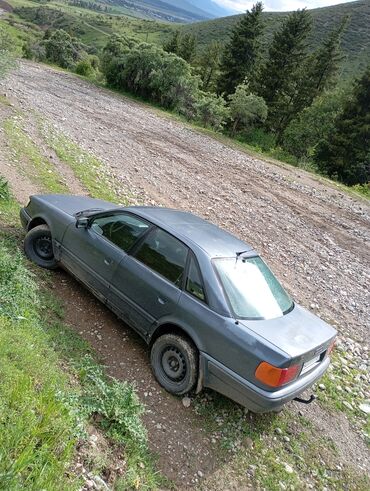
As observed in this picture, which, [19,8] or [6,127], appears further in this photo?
[19,8]

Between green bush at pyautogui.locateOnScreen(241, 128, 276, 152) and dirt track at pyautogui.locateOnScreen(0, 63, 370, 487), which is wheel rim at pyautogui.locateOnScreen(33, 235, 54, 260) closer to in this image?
dirt track at pyautogui.locateOnScreen(0, 63, 370, 487)

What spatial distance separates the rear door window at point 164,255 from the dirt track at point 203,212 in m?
1.10

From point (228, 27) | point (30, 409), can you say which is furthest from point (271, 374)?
point (228, 27)

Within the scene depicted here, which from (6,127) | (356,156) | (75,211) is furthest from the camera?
(356,156)

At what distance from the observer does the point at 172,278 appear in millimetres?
4500

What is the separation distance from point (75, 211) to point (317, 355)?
12.8 feet

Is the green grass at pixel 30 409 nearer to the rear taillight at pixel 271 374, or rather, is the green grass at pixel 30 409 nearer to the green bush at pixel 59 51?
the rear taillight at pixel 271 374

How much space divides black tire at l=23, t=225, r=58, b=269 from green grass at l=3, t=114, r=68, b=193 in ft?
9.57

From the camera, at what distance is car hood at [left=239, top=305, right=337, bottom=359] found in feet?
12.7

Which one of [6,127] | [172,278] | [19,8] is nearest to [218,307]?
[172,278]

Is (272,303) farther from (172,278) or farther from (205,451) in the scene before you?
(205,451)

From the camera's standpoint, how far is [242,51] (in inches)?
1329

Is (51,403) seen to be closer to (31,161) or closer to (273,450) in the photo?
(273,450)

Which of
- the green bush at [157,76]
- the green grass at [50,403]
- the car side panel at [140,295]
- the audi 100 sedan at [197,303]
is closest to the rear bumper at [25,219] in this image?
the audi 100 sedan at [197,303]
